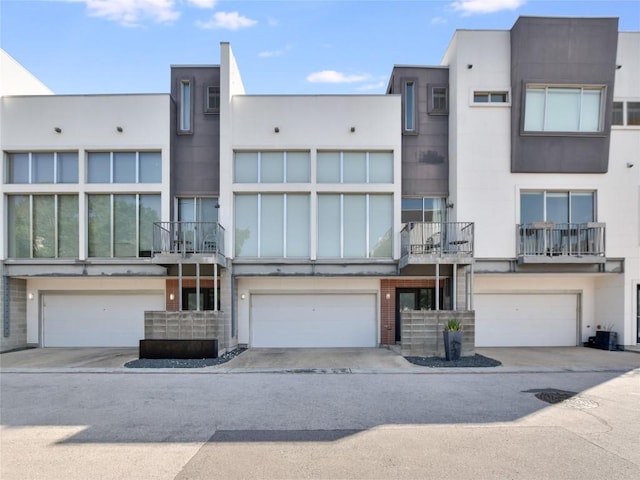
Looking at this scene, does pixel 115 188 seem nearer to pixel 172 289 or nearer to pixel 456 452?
pixel 172 289

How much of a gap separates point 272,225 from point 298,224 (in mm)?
854

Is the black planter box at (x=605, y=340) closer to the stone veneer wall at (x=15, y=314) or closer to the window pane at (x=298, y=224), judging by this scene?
the window pane at (x=298, y=224)

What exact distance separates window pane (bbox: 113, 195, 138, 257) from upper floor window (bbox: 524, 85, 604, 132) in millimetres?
13232

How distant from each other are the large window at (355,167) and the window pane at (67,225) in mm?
8102

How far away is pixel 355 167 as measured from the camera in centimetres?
1282

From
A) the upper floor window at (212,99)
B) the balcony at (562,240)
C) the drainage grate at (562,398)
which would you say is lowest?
the drainage grate at (562,398)

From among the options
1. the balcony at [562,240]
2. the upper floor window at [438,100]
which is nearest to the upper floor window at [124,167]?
the upper floor window at [438,100]

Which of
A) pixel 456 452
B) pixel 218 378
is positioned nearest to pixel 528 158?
pixel 456 452

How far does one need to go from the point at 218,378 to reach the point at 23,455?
13.8 ft

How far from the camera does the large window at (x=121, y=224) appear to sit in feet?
41.2

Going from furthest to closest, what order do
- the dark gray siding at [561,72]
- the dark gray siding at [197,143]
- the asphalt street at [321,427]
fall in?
the dark gray siding at [197,143], the dark gray siding at [561,72], the asphalt street at [321,427]

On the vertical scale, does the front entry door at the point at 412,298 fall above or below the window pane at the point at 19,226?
below

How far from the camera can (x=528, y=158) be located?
12.5m

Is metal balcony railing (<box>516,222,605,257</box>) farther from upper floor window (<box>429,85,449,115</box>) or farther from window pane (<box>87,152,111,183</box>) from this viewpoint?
window pane (<box>87,152,111,183</box>)
